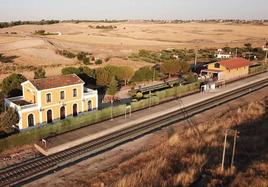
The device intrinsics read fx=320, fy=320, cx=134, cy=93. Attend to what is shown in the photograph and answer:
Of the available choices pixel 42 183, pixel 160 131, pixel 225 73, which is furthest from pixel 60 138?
pixel 225 73

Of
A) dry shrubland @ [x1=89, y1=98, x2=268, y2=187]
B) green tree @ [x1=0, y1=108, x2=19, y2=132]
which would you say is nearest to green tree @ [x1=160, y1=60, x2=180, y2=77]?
dry shrubland @ [x1=89, y1=98, x2=268, y2=187]

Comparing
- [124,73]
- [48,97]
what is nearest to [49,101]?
[48,97]

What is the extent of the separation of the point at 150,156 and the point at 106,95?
22145mm

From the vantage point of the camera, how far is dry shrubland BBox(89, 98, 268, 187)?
1938cm

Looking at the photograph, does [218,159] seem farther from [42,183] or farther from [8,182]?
[8,182]

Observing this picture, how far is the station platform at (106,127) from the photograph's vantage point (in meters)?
27.9

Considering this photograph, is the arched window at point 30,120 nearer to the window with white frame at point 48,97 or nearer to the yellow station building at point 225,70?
the window with white frame at point 48,97

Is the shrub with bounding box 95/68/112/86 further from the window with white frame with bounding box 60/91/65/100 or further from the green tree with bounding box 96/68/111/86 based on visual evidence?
the window with white frame with bounding box 60/91/65/100

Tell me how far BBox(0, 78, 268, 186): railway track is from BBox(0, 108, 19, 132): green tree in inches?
214

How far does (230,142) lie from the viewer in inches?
1050

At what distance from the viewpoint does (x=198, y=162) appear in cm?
2245

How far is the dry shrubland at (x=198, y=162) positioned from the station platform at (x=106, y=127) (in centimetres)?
606

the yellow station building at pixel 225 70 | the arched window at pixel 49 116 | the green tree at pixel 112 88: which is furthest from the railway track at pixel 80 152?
the yellow station building at pixel 225 70

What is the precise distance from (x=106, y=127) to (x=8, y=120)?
9.37 metres
